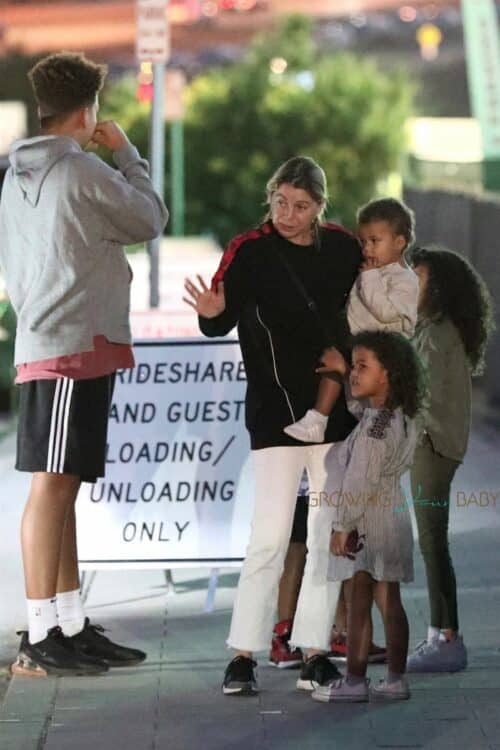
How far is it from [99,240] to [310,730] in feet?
6.40

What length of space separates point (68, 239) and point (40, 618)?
1402 millimetres

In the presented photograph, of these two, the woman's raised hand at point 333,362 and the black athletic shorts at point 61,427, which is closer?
the woman's raised hand at point 333,362

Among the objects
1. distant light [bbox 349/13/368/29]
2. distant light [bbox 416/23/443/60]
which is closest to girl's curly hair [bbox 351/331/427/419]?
distant light [bbox 416/23/443/60]

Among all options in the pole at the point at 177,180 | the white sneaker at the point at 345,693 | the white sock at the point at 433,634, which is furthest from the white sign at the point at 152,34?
the pole at the point at 177,180

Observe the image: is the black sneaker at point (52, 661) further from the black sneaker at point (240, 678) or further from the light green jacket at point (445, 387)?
the light green jacket at point (445, 387)

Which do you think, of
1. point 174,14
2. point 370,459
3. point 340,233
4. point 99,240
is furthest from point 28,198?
point 174,14

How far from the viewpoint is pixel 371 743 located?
19.3 feet

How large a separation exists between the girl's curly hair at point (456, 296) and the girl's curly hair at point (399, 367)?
588 mm

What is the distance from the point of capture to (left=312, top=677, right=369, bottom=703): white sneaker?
21.1ft

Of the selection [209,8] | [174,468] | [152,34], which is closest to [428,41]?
[209,8]

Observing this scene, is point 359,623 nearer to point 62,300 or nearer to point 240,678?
point 240,678

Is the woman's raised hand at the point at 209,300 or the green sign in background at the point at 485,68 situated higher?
the green sign in background at the point at 485,68

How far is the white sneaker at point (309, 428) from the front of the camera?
6473 millimetres

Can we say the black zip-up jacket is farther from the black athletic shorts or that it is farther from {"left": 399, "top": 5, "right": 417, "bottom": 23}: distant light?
{"left": 399, "top": 5, "right": 417, "bottom": 23}: distant light
